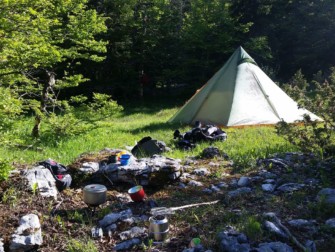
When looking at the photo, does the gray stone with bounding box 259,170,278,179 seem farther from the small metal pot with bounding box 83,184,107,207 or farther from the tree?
the tree

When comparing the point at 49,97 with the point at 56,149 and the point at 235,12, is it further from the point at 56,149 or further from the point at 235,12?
the point at 235,12

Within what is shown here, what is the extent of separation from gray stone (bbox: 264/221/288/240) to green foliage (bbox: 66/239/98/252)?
167cm

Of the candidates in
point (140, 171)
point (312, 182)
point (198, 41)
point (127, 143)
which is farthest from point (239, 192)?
point (198, 41)

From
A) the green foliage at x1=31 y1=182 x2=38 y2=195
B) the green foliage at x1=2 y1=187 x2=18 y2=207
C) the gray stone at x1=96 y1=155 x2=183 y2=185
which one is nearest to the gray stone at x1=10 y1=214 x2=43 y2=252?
the green foliage at x1=2 y1=187 x2=18 y2=207

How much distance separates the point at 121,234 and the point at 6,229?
119cm

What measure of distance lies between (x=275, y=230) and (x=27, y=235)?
2.43 meters

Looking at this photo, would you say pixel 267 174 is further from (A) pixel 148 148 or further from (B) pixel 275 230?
(A) pixel 148 148

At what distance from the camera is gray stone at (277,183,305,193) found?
5.06m

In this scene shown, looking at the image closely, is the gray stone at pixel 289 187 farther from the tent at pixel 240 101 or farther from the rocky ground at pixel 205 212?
the tent at pixel 240 101

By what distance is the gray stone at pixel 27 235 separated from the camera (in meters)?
3.93

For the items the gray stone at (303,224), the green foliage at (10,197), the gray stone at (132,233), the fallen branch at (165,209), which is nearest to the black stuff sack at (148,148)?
the fallen branch at (165,209)

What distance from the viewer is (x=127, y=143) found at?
9164mm

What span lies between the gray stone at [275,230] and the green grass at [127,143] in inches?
95.4

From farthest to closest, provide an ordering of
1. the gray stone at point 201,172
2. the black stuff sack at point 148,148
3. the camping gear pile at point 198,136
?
1. the camping gear pile at point 198,136
2. the black stuff sack at point 148,148
3. the gray stone at point 201,172
